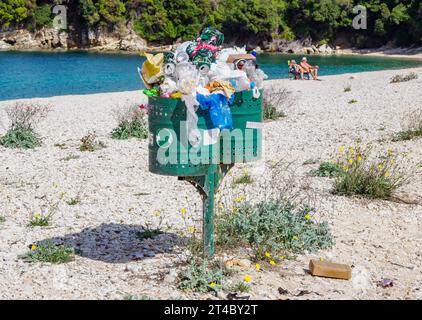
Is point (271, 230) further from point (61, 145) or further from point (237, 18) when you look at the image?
point (237, 18)

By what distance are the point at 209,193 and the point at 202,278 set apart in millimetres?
611

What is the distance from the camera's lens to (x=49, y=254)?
513 cm

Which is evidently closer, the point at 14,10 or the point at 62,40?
the point at 14,10

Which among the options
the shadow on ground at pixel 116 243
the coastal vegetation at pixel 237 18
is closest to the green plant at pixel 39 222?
the shadow on ground at pixel 116 243

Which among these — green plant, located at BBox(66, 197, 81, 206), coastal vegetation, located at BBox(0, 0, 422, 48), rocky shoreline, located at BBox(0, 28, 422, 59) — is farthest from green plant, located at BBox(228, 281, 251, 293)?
rocky shoreline, located at BBox(0, 28, 422, 59)

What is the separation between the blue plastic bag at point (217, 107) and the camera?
4465 mm

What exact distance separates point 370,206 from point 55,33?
6574 centimetres

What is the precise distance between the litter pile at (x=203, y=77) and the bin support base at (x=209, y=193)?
35 centimetres

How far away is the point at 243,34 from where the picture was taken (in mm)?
67188

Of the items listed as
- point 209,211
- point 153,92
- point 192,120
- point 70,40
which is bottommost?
point 70,40

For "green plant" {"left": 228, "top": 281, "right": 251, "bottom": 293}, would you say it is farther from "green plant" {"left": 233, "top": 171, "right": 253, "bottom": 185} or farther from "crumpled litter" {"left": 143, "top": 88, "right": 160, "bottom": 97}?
"green plant" {"left": 233, "top": 171, "right": 253, "bottom": 185}

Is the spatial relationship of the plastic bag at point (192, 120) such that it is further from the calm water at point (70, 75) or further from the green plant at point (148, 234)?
the calm water at point (70, 75)

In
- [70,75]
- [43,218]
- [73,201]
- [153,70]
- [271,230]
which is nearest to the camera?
[153,70]

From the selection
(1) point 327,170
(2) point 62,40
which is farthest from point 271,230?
(2) point 62,40
